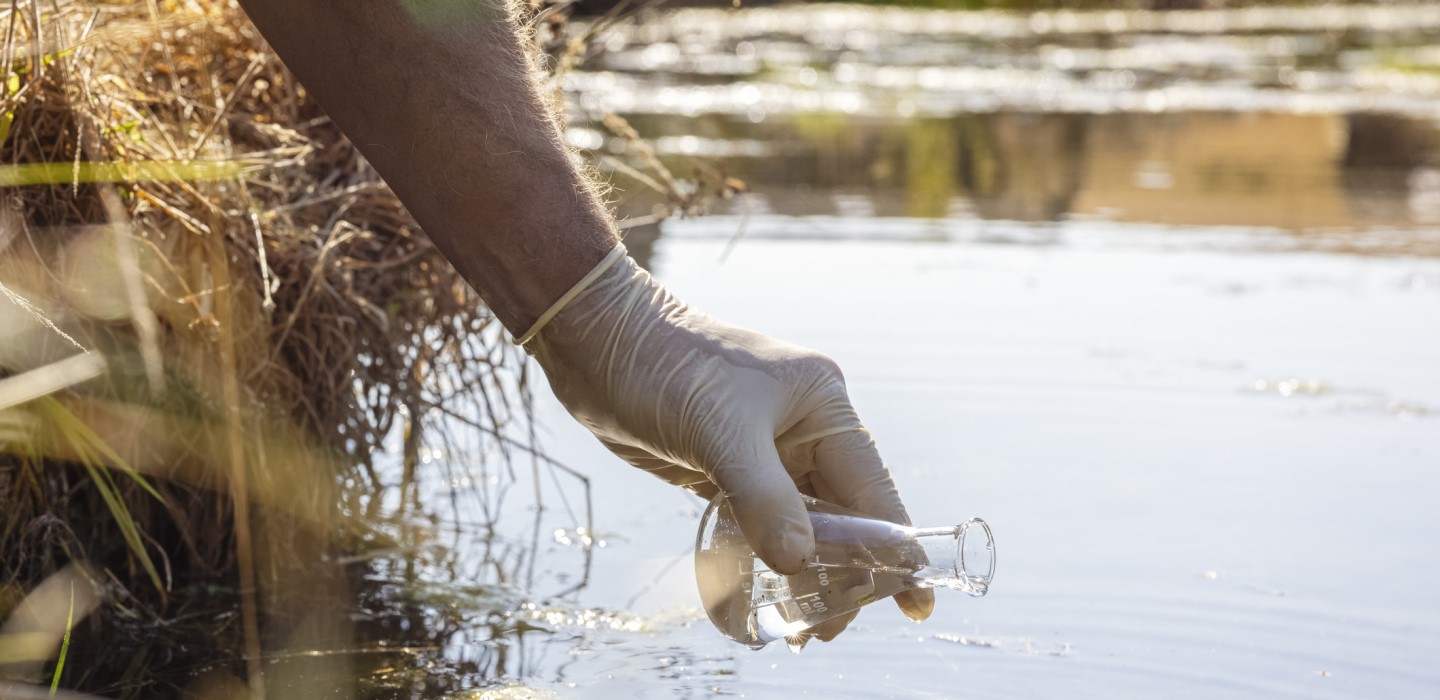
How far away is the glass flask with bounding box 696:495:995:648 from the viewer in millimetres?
1996

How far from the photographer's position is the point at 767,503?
186 cm

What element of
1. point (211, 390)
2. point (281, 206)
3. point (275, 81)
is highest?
point (275, 81)

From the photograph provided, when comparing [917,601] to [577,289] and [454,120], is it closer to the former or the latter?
[577,289]

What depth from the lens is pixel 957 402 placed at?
13.0 feet

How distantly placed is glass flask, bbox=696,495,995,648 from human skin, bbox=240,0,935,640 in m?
0.15

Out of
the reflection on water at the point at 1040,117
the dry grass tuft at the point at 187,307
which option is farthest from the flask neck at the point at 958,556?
the reflection on water at the point at 1040,117

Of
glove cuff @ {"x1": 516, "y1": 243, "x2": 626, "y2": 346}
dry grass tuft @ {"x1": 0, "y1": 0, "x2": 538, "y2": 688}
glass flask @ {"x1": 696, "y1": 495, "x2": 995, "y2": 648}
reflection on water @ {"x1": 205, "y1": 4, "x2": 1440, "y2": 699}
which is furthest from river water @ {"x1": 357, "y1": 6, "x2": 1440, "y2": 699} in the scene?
glove cuff @ {"x1": 516, "y1": 243, "x2": 626, "y2": 346}

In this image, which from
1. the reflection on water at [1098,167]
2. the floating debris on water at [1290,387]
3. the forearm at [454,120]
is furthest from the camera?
the reflection on water at [1098,167]

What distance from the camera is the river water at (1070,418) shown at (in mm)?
2488

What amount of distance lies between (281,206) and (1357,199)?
20.8 feet

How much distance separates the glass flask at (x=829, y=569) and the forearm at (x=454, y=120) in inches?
16.4

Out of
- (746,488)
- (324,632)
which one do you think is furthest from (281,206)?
(746,488)

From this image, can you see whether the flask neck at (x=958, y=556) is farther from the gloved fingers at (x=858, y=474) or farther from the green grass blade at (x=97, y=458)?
the green grass blade at (x=97, y=458)

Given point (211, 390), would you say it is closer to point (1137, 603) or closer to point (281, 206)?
point (281, 206)
